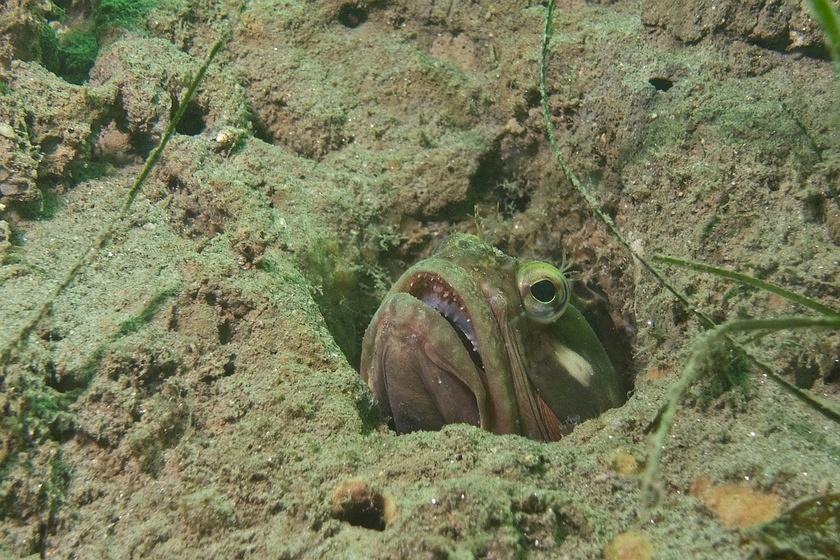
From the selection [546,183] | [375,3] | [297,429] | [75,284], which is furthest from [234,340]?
[375,3]

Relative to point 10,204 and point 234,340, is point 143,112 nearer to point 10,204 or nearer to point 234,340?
point 10,204

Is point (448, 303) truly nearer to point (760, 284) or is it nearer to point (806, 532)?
point (760, 284)

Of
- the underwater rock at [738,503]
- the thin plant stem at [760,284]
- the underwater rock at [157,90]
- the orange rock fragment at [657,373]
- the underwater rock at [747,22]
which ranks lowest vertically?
the underwater rock at [738,503]

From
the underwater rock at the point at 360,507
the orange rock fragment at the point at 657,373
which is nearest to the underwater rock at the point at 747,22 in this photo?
the orange rock fragment at the point at 657,373

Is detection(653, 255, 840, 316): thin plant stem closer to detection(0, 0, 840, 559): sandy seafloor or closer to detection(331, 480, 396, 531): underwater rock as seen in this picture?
detection(0, 0, 840, 559): sandy seafloor

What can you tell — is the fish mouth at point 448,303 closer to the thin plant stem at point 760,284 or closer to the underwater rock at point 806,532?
the thin plant stem at point 760,284

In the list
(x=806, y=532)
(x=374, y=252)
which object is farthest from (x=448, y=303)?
(x=806, y=532)
